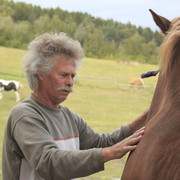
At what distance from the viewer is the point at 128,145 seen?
1.36 meters

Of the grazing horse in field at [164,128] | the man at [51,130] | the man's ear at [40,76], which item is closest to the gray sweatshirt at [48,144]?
the man at [51,130]

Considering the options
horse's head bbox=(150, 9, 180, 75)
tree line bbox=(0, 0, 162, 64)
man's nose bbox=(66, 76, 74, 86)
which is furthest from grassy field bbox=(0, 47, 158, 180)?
tree line bbox=(0, 0, 162, 64)

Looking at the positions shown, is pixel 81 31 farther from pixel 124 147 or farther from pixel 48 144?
pixel 124 147

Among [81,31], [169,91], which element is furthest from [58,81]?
[81,31]

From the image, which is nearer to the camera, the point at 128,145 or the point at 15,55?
the point at 128,145

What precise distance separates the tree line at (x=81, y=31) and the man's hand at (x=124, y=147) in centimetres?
2727

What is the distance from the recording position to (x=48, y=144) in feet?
5.16

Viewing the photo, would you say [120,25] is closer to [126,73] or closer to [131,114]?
[126,73]

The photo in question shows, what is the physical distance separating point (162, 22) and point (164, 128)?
0.44 m

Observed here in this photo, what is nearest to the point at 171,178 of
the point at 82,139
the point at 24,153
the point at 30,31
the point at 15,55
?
the point at 24,153

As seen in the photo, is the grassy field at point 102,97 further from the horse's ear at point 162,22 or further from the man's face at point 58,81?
the horse's ear at point 162,22

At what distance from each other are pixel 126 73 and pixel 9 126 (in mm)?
28152

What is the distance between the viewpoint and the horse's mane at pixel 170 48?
4.09 feet

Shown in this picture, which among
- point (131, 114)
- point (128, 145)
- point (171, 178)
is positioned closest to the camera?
point (171, 178)
